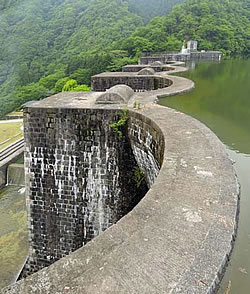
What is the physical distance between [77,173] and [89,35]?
42613 millimetres

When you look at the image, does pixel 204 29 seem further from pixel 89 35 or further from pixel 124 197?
pixel 124 197

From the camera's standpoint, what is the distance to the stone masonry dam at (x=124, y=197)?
185 centimetres

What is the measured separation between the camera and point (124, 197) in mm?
5961

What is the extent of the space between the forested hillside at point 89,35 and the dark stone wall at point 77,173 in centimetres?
1742

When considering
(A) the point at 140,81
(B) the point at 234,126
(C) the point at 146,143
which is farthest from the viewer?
(A) the point at 140,81

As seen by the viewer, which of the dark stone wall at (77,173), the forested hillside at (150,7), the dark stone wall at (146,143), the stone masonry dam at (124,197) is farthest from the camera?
the forested hillside at (150,7)

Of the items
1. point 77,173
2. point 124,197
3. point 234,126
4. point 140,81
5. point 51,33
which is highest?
point 51,33

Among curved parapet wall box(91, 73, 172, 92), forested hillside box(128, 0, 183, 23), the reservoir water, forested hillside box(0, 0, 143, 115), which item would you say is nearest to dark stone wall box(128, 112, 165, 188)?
the reservoir water

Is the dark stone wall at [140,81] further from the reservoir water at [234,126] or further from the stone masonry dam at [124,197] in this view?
the stone masonry dam at [124,197]

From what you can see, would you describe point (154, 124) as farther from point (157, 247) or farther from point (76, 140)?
point (157, 247)

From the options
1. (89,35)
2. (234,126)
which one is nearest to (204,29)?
(89,35)

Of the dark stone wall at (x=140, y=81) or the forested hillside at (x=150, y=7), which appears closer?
the dark stone wall at (x=140, y=81)

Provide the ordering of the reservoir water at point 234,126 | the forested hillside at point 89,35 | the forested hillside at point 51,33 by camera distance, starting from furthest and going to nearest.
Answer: the forested hillside at point 51,33 < the forested hillside at point 89,35 < the reservoir water at point 234,126

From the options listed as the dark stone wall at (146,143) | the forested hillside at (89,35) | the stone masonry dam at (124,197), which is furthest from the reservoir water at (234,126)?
the forested hillside at (89,35)
